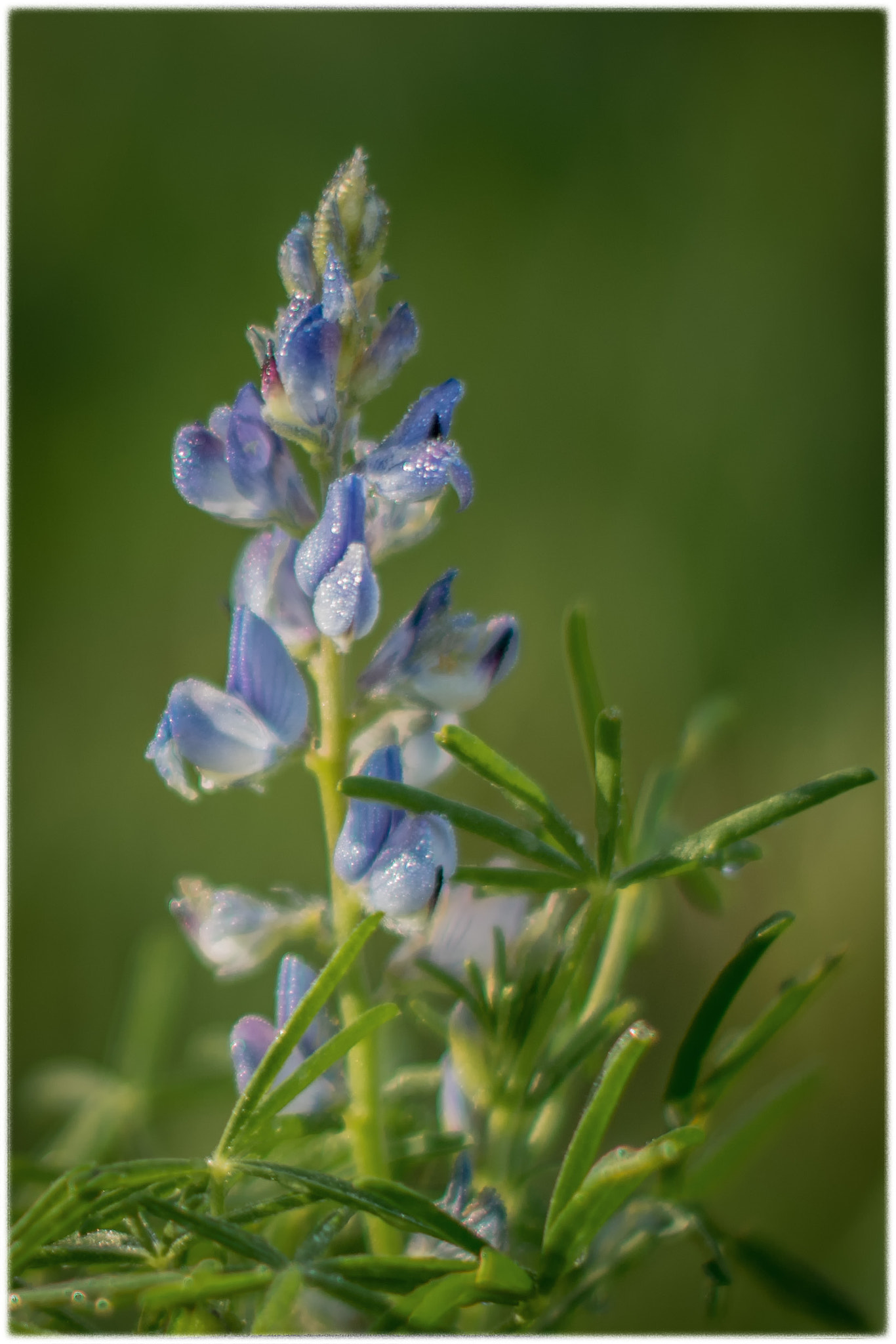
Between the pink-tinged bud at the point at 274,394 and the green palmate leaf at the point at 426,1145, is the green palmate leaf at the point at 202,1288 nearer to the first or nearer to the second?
the green palmate leaf at the point at 426,1145

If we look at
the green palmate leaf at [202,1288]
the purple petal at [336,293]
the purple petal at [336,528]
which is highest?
the purple petal at [336,293]

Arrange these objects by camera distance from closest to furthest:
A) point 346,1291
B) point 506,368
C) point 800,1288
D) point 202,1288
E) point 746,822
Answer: point 202,1288, point 346,1291, point 746,822, point 800,1288, point 506,368

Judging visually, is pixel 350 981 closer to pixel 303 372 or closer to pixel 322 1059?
pixel 322 1059

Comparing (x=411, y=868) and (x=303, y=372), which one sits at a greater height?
(x=303, y=372)

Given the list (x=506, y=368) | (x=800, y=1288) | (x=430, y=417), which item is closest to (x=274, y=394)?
(x=430, y=417)

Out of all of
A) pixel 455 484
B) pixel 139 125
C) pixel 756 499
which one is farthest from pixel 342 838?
→ pixel 139 125

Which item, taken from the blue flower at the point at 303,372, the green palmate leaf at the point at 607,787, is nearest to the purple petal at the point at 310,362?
the blue flower at the point at 303,372
